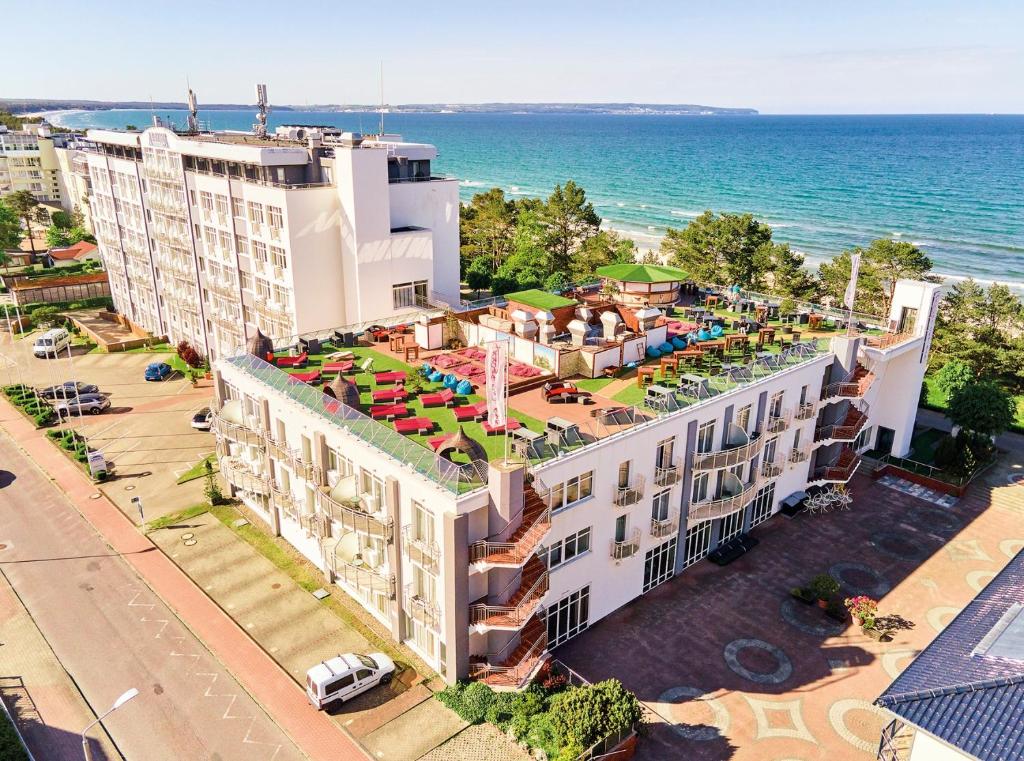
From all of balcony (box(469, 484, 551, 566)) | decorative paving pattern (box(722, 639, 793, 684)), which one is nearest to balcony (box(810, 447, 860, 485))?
decorative paving pattern (box(722, 639, 793, 684))

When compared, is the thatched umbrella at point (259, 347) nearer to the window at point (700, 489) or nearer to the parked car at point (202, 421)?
the parked car at point (202, 421)

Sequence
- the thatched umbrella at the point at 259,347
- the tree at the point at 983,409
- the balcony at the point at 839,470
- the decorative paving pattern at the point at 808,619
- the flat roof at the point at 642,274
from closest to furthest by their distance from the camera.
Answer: the decorative paving pattern at the point at 808,619 → the thatched umbrella at the point at 259,347 → the balcony at the point at 839,470 → the tree at the point at 983,409 → the flat roof at the point at 642,274

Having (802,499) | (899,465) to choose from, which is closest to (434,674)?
(802,499)

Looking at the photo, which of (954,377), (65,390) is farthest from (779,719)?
(65,390)

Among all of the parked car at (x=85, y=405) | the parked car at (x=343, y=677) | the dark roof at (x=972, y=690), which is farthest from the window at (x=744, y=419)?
the parked car at (x=85, y=405)

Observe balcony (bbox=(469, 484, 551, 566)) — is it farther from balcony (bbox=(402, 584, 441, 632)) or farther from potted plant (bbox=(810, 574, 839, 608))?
potted plant (bbox=(810, 574, 839, 608))

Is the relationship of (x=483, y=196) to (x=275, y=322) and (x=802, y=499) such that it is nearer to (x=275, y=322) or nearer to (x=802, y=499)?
(x=275, y=322)

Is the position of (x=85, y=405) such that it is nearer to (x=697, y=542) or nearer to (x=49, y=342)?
(x=49, y=342)
